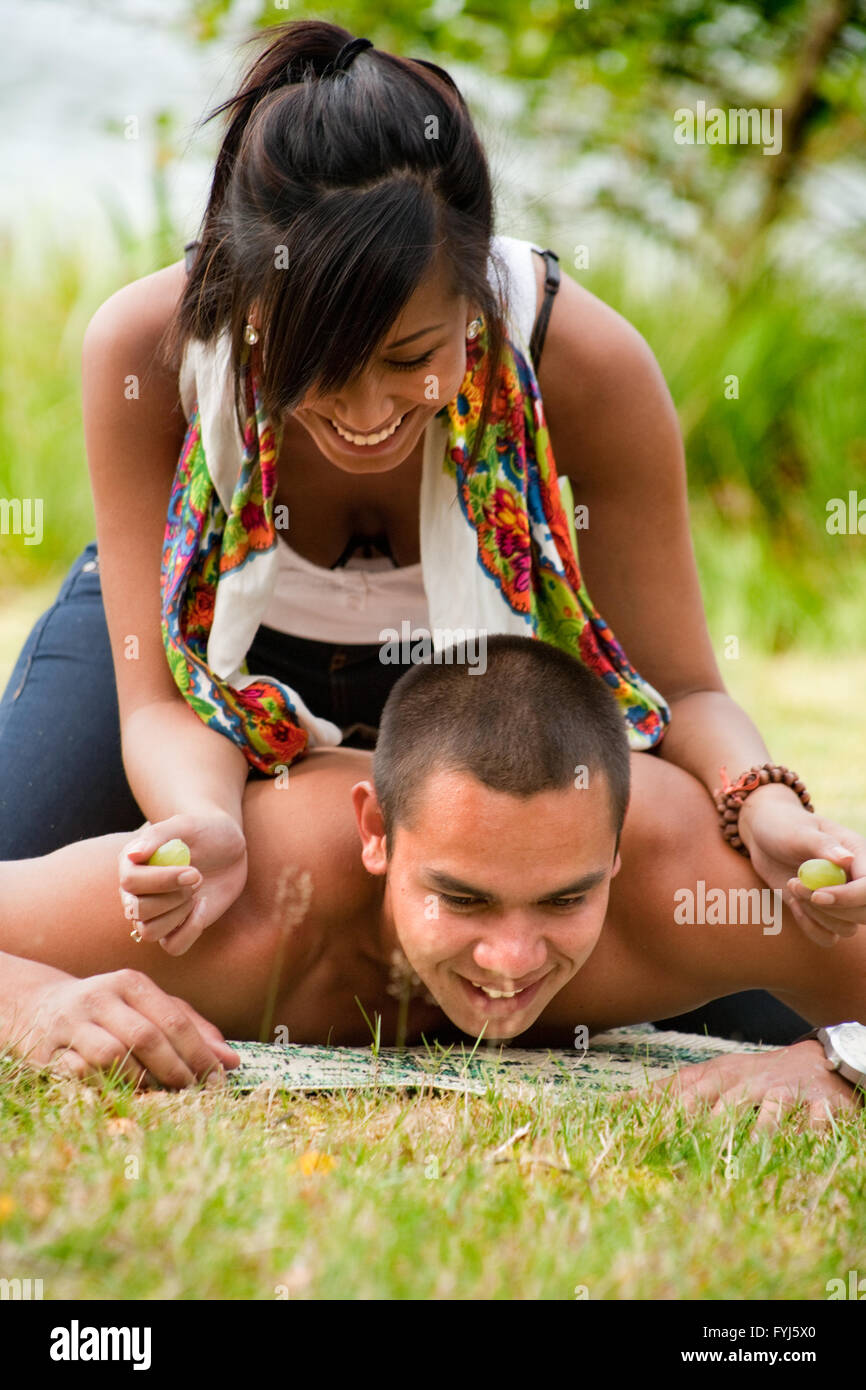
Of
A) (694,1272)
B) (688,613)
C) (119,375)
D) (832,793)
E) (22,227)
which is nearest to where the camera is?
(694,1272)

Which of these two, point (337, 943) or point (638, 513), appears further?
point (638, 513)

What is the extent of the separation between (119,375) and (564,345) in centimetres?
87

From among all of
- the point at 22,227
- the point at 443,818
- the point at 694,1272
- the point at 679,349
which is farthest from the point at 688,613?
the point at 22,227

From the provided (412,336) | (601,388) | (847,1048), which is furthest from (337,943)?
(601,388)

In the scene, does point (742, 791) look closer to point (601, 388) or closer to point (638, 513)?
point (638, 513)

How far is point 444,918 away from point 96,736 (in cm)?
125

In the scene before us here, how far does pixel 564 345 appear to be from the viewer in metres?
3.13

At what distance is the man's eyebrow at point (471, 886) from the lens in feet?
8.15

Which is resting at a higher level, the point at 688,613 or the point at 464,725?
the point at 688,613

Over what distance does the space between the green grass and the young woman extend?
39 centimetres

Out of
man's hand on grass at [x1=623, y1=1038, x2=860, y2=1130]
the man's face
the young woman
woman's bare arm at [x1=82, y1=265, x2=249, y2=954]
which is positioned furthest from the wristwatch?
woman's bare arm at [x1=82, y1=265, x2=249, y2=954]

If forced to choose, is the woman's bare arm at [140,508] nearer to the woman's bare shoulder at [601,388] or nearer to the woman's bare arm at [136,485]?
the woman's bare arm at [136,485]

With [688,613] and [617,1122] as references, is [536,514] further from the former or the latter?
[617,1122]

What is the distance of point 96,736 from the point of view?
137 inches
